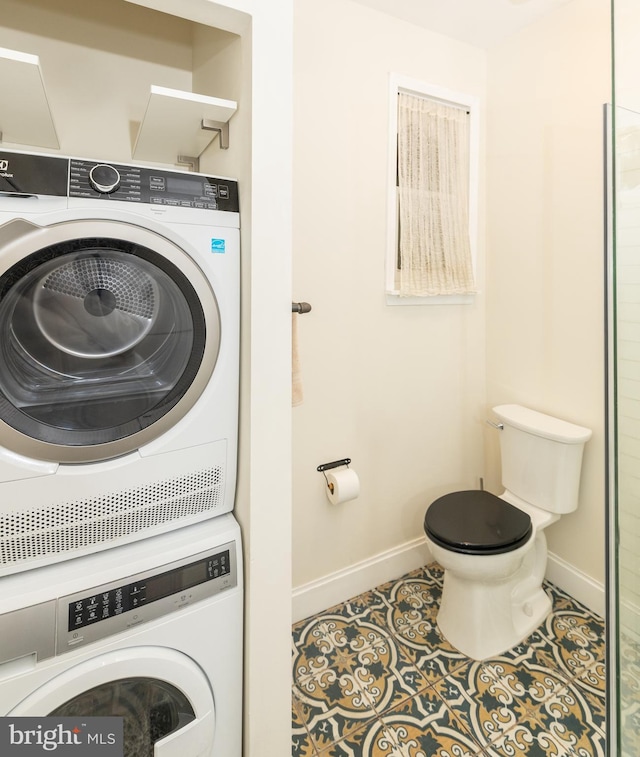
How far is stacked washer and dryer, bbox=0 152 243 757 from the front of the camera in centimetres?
90

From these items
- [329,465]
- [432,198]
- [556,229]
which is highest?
[432,198]

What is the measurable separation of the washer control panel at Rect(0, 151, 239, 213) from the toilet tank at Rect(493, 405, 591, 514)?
1548mm

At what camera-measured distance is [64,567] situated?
98cm

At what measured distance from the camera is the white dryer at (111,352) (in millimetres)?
904

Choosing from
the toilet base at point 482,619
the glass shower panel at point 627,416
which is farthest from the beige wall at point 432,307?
the glass shower panel at point 627,416

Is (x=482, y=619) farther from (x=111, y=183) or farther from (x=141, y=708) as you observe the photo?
(x=111, y=183)

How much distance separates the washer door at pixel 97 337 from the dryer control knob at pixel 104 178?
8 cm

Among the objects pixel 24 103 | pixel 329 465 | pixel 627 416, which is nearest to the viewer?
pixel 627 416

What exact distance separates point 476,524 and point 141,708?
1262 millimetres

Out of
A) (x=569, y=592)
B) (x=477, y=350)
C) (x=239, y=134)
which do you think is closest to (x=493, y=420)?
(x=477, y=350)

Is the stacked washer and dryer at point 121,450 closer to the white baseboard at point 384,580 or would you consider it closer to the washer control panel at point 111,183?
the washer control panel at point 111,183

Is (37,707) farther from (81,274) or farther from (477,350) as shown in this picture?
(477,350)

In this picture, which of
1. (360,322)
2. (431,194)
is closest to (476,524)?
(360,322)

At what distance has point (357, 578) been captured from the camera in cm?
203
